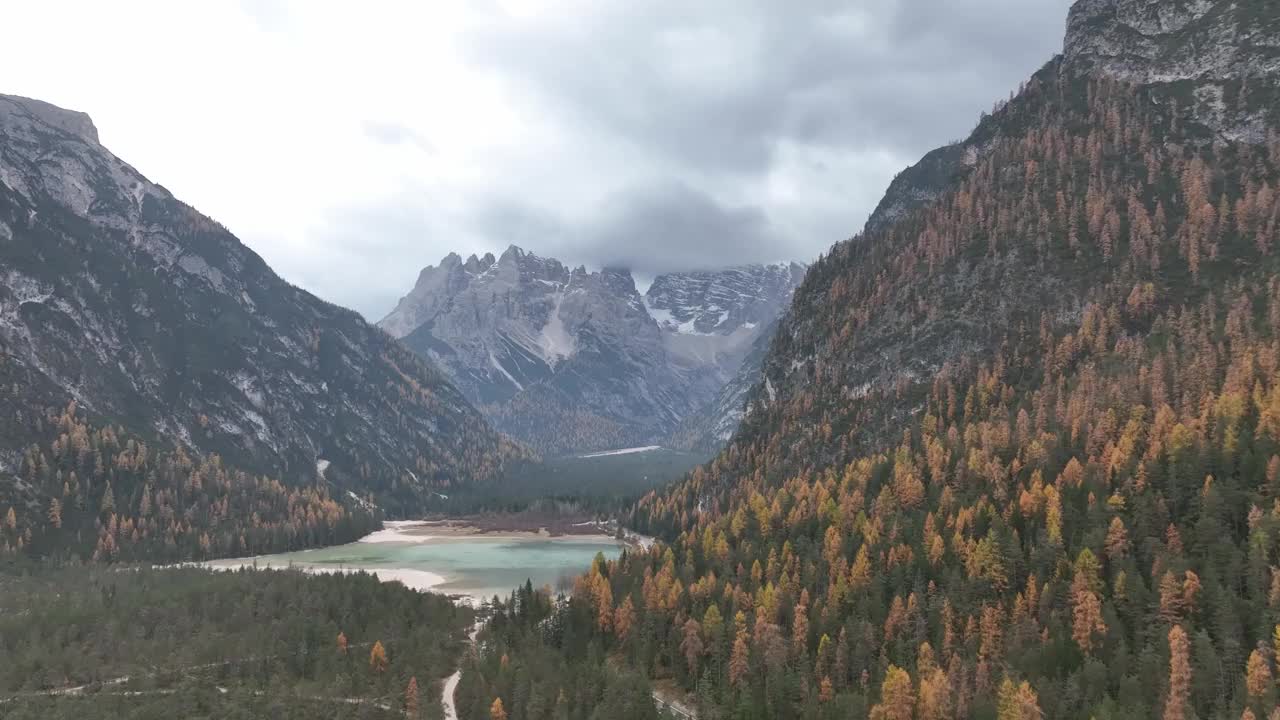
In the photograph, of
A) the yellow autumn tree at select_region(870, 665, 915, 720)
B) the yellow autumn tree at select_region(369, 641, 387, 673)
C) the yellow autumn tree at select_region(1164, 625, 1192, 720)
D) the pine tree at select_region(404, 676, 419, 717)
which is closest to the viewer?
the yellow autumn tree at select_region(1164, 625, 1192, 720)

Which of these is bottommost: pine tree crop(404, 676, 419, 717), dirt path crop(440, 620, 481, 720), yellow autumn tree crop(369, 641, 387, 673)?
dirt path crop(440, 620, 481, 720)

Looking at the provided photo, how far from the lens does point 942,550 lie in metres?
136

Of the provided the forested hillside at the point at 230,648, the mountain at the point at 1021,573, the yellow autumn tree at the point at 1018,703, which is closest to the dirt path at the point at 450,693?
the forested hillside at the point at 230,648

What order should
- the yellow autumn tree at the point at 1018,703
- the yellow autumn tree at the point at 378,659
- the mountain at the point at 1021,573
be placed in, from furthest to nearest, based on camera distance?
the yellow autumn tree at the point at 378,659 → the mountain at the point at 1021,573 → the yellow autumn tree at the point at 1018,703

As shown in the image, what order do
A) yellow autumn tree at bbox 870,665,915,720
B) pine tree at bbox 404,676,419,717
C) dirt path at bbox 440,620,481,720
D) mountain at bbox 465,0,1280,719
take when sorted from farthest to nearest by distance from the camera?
dirt path at bbox 440,620,481,720, pine tree at bbox 404,676,419,717, mountain at bbox 465,0,1280,719, yellow autumn tree at bbox 870,665,915,720

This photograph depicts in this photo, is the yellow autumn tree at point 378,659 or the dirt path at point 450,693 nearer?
the dirt path at point 450,693

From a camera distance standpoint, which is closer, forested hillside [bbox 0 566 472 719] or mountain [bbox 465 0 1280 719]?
mountain [bbox 465 0 1280 719]

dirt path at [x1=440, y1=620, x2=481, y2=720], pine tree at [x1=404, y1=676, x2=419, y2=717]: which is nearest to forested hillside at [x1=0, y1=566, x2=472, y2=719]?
pine tree at [x1=404, y1=676, x2=419, y2=717]

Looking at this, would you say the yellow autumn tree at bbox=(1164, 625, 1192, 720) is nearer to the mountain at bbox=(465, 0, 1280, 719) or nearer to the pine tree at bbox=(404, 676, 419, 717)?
the mountain at bbox=(465, 0, 1280, 719)

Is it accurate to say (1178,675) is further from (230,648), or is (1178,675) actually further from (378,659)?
(230,648)

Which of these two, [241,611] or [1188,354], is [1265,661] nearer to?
[1188,354]

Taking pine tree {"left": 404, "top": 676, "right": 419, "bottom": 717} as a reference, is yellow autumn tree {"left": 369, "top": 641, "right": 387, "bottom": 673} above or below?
above

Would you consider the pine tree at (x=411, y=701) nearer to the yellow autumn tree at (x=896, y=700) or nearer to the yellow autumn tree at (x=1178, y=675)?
the yellow autumn tree at (x=896, y=700)

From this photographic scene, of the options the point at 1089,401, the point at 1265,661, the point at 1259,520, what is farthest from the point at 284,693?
the point at 1089,401
